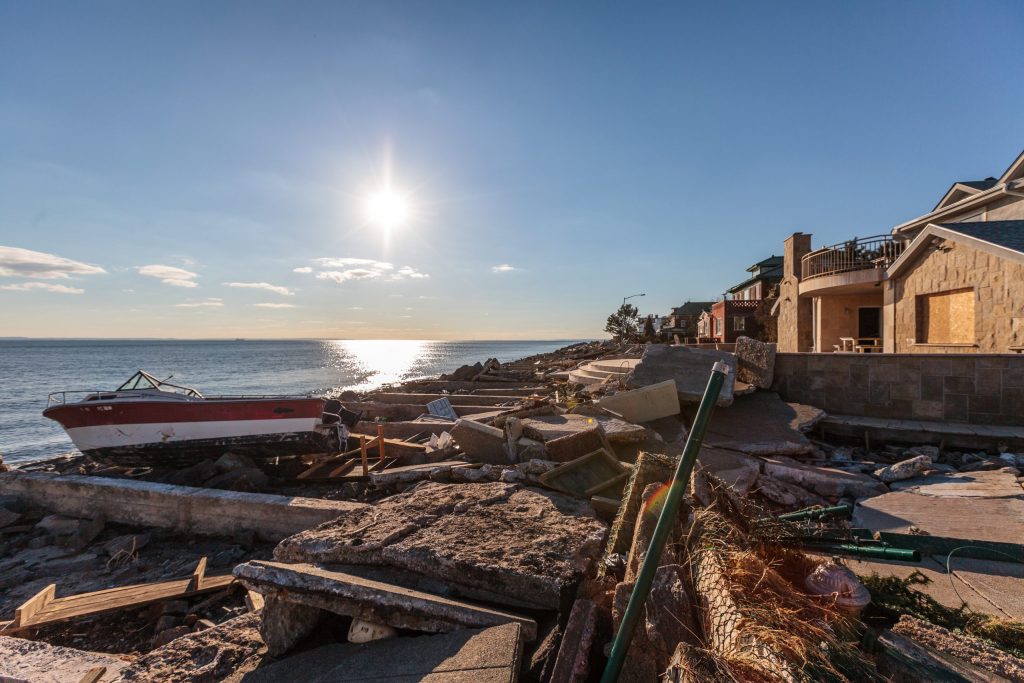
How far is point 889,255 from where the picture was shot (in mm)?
15125

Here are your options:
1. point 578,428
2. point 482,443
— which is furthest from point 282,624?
point 578,428

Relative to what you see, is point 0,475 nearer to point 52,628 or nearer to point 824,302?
point 52,628

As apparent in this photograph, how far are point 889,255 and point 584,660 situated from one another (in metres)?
18.4

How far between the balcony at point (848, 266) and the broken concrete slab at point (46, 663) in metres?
18.7

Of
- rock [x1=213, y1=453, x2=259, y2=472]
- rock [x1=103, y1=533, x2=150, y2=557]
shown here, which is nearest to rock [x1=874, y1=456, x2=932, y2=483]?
rock [x1=103, y1=533, x2=150, y2=557]

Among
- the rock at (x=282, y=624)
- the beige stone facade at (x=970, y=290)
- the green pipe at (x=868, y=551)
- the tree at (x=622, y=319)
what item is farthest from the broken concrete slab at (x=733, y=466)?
the tree at (x=622, y=319)

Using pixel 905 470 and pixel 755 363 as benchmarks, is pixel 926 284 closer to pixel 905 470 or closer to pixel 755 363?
pixel 755 363

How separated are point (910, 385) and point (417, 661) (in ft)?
30.5

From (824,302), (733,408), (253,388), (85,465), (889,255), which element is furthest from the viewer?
(253,388)

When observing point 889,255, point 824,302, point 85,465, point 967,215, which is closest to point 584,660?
point 85,465

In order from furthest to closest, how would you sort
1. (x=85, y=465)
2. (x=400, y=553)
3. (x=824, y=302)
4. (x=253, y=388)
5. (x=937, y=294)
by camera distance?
1. (x=253, y=388)
2. (x=824, y=302)
3. (x=937, y=294)
4. (x=85, y=465)
5. (x=400, y=553)

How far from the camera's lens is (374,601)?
266 centimetres

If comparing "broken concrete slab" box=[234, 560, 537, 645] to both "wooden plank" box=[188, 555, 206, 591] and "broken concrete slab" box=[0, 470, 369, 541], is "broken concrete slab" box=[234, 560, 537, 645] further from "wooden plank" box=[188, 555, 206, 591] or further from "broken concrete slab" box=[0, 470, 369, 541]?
"wooden plank" box=[188, 555, 206, 591]

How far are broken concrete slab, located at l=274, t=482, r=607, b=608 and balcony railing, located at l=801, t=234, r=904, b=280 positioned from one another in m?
16.3
